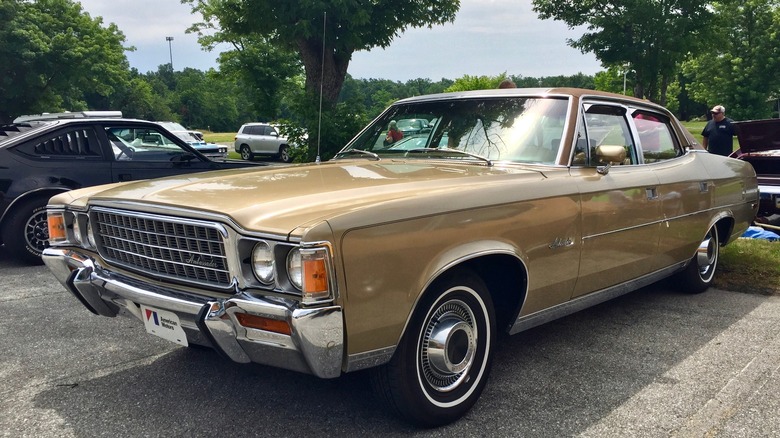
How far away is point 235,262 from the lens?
2504mm

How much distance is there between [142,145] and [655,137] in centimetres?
566

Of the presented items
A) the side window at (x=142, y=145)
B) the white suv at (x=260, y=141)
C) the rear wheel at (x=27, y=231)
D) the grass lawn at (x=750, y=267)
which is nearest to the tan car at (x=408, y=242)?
the grass lawn at (x=750, y=267)

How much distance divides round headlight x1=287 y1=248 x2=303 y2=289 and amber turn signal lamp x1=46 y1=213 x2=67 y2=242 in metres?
1.76

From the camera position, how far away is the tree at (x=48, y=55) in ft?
83.7

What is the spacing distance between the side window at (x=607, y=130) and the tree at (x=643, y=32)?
1402cm

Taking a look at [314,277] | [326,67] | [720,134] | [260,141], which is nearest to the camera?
[314,277]

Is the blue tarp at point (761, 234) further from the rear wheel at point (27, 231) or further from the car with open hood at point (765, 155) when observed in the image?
the rear wheel at point (27, 231)

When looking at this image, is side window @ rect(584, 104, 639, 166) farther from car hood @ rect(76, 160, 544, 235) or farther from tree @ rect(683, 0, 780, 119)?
tree @ rect(683, 0, 780, 119)

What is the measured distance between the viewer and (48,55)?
2673cm

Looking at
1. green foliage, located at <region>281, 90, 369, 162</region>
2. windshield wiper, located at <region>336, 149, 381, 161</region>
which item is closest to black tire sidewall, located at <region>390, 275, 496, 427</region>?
windshield wiper, located at <region>336, 149, 381, 161</region>

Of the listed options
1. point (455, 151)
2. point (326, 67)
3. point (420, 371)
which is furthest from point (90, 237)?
point (326, 67)

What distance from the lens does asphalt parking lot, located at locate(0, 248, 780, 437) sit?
289cm

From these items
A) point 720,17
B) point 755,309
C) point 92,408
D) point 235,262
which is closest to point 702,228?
point 755,309

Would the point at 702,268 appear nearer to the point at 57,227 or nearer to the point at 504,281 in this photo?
the point at 504,281
